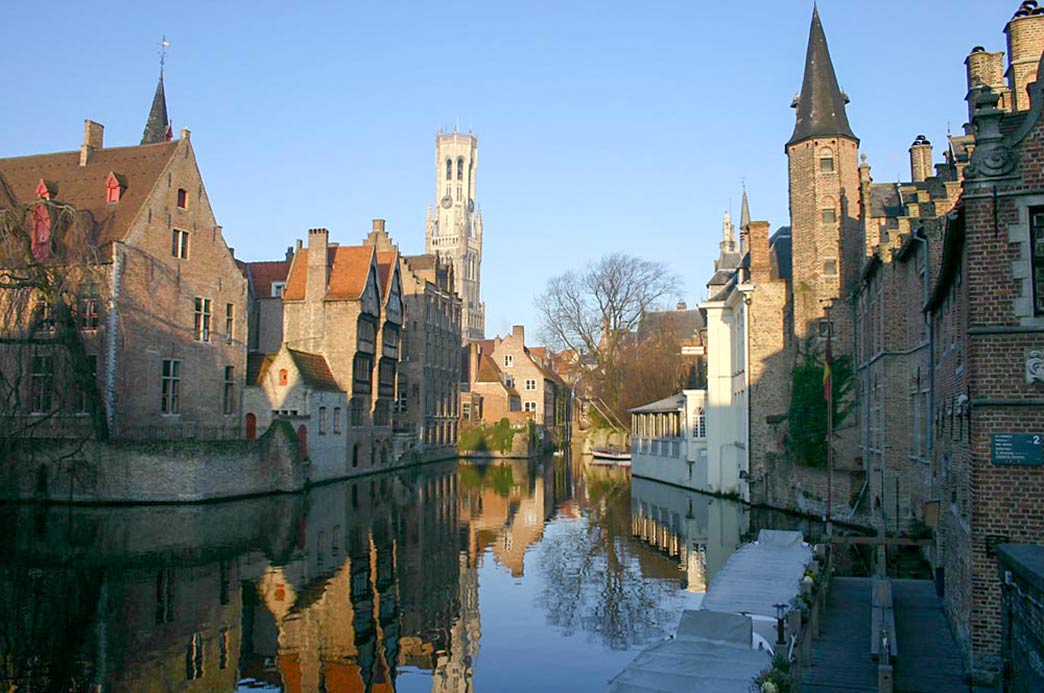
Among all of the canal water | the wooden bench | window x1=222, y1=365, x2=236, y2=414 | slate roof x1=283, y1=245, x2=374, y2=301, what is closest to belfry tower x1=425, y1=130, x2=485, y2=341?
slate roof x1=283, y1=245, x2=374, y2=301

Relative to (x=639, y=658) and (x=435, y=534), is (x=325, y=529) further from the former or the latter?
(x=639, y=658)

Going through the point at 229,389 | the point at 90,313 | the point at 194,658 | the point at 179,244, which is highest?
the point at 179,244

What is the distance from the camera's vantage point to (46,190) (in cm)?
3400

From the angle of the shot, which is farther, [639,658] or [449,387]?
[449,387]

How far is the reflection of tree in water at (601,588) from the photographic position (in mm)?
14625

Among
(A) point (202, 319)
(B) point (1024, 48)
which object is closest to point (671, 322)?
(A) point (202, 319)

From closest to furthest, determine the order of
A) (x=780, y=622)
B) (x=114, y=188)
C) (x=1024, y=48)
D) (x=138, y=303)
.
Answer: (x=780, y=622) → (x=1024, y=48) → (x=138, y=303) → (x=114, y=188)

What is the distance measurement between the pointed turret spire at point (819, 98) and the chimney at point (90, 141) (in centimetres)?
2931

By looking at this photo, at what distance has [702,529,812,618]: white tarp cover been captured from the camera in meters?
12.3

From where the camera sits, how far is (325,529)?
2538 cm

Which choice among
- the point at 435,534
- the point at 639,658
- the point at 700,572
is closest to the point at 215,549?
the point at 435,534

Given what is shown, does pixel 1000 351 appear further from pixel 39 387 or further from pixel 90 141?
pixel 90 141

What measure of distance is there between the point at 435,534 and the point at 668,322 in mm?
45233

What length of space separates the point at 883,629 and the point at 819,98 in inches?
1025
